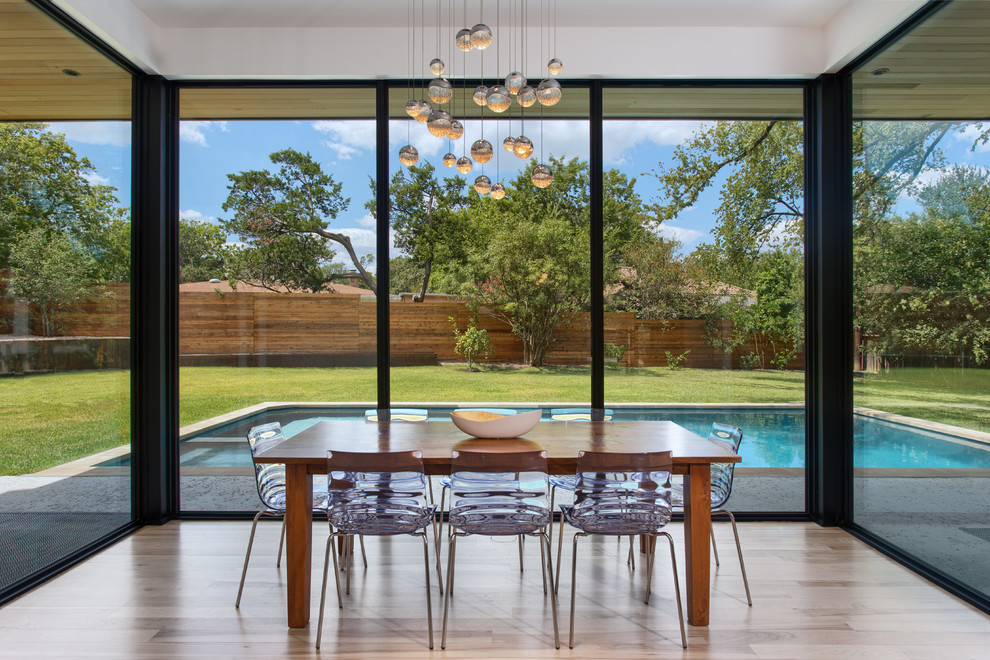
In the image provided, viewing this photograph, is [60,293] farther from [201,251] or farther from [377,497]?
[377,497]

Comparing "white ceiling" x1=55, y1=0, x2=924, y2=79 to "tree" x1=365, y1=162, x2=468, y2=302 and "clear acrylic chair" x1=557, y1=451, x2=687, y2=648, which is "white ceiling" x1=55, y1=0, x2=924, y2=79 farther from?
"clear acrylic chair" x1=557, y1=451, x2=687, y2=648

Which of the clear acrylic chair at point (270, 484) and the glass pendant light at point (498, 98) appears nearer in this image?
the glass pendant light at point (498, 98)

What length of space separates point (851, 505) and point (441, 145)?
3755mm

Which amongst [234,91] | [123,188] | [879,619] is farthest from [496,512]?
[234,91]

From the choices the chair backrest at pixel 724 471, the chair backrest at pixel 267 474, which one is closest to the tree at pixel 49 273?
the chair backrest at pixel 267 474

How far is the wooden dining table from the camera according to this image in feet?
8.50

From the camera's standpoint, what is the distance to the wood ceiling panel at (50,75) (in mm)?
2916

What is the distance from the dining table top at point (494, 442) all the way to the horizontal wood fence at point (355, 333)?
0.84 m

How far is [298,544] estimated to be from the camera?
8.55ft

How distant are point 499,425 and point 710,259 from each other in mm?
2191

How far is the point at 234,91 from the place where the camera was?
414 centimetres

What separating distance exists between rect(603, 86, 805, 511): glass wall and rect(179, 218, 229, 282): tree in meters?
2.75

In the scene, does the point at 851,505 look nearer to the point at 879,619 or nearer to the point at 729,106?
the point at 879,619

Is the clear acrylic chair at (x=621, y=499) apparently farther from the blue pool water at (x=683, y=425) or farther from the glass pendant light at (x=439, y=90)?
the glass pendant light at (x=439, y=90)
